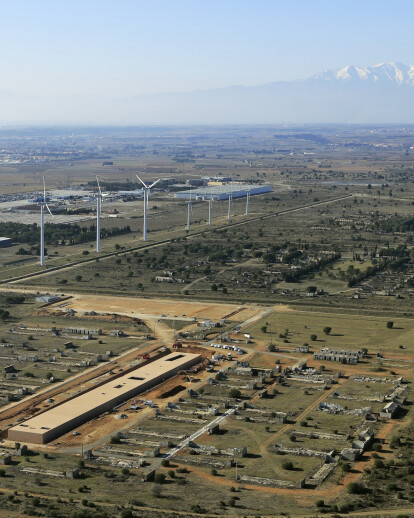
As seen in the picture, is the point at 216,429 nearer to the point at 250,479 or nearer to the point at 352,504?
the point at 250,479

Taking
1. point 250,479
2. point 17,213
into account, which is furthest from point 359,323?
point 17,213

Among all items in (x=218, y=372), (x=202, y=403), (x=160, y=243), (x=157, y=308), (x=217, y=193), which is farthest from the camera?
(x=217, y=193)

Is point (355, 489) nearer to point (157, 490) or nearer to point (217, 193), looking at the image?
point (157, 490)

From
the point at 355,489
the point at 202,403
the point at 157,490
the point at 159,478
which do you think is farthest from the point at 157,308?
the point at 355,489

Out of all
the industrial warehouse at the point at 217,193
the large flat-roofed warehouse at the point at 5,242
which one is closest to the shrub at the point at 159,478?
the large flat-roofed warehouse at the point at 5,242

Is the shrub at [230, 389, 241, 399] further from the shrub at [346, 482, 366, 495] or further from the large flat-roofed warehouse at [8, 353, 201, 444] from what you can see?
the shrub at [346, 482, 366, 495]

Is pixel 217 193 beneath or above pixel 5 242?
above

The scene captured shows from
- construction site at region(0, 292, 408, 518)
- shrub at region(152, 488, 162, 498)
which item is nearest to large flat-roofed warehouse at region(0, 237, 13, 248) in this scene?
construction site at region(0, 292, 408, 518)

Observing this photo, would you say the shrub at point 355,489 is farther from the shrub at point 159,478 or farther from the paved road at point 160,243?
the paved road at point 160,243

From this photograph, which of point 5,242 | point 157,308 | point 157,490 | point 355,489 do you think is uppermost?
point 5,242
